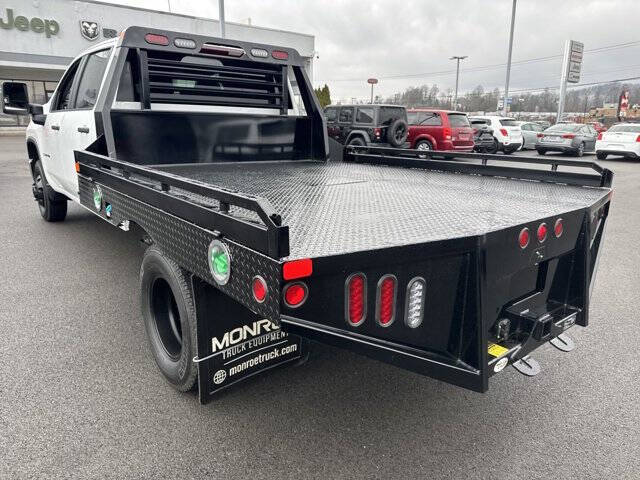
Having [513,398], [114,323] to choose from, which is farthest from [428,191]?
[114,323]

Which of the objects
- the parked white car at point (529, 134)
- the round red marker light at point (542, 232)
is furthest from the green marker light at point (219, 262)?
the parked white car at point (529, 134)

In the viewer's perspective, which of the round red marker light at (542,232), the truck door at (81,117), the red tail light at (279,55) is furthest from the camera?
the red tail light at (279,55)

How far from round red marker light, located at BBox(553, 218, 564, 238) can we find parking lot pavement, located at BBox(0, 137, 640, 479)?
39.8 inches

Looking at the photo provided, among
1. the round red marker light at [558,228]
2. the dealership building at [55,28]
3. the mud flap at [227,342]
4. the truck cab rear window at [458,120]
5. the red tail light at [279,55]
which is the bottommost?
the mud flap at [227,342]

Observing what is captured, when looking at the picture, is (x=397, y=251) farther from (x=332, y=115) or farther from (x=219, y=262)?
(x=332, y=115)

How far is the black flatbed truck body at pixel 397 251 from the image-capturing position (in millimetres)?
1805

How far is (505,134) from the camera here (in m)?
19.4

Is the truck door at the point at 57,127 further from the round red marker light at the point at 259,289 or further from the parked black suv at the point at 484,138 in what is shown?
the parked black suv at the point at 484,138

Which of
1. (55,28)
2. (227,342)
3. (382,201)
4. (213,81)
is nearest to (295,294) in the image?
(227,342)

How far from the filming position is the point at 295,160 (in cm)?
513

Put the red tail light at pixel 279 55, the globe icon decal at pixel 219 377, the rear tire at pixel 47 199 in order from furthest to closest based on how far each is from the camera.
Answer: the rear tire at pixel 47 199 → the red tail light at pixel 279 55 → the globe icon decal at pixel 219 377

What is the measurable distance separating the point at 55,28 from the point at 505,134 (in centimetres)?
2436

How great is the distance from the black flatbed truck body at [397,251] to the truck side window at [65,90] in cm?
226

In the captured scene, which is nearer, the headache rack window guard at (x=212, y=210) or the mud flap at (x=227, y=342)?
the headache rack window guard at (x=212, y=210)
